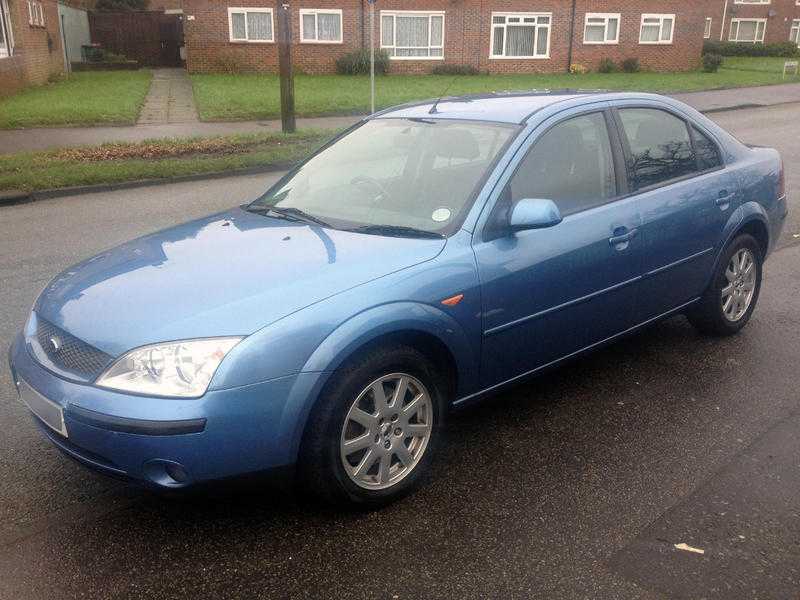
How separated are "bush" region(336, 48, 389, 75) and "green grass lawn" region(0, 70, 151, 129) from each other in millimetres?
7693

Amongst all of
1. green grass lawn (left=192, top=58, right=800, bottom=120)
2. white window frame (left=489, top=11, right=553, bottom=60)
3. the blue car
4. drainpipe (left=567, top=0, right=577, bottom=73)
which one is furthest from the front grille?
drainpipe (left=567, top=0, right=577, bottom=73)

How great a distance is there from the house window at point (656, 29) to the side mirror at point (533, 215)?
117ft

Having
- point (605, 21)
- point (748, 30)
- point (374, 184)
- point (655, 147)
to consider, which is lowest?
point (374, 184)

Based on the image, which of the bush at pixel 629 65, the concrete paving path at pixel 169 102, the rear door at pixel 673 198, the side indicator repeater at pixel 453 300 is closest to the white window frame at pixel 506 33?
the bush at pixel 629 65

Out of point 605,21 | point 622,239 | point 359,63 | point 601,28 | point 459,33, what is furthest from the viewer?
point 601,28

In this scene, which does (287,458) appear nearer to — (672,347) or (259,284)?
(259,284)

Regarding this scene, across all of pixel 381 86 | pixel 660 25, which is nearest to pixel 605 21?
pixel 660 25

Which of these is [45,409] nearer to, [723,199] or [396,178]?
[396,178]

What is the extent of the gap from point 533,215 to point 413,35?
3091cm

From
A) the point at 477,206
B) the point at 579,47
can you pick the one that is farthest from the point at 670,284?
the point at 579,47

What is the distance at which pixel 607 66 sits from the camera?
Answer: 113ft

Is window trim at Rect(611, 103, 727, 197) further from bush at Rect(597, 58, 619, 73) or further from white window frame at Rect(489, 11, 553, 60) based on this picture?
bush at Rect(597, 58, 619, 73)

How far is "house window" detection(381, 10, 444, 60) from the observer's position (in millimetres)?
32219

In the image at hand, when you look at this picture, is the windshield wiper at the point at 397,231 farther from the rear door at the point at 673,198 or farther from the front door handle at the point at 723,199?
the front door handle at the point at 723,199
